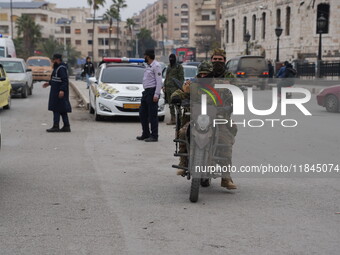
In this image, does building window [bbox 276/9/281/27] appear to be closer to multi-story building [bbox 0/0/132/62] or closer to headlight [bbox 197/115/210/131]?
headlight [bbox 197/115/210/131]

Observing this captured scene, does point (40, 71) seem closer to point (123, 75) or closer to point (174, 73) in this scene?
point (123, 75)

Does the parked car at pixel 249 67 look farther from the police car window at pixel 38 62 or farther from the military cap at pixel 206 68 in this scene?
the military cap at pixel 206 68

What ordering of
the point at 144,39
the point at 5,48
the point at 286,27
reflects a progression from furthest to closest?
1. the point at 144,39
2. the point at 286,27
3. the point at 5,48

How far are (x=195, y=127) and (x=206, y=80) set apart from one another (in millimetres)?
626

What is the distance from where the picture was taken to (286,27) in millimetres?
62594

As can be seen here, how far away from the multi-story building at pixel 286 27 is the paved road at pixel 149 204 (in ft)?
142

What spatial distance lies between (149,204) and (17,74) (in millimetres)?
19147

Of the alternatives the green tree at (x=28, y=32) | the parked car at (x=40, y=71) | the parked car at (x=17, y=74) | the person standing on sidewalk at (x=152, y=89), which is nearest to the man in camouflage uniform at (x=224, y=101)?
the person standing on sidewalk at (x=152, y=89)

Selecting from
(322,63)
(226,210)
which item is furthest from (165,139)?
(322,63)

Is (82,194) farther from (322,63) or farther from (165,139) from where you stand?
(322,63)

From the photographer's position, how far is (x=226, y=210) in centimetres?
606

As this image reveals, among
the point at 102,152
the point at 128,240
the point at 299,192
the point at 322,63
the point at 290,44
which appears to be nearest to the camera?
the point at 128,240

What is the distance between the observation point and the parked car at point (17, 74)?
24.1m

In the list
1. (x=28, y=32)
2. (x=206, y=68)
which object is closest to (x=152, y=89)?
(x=206, y=68)
